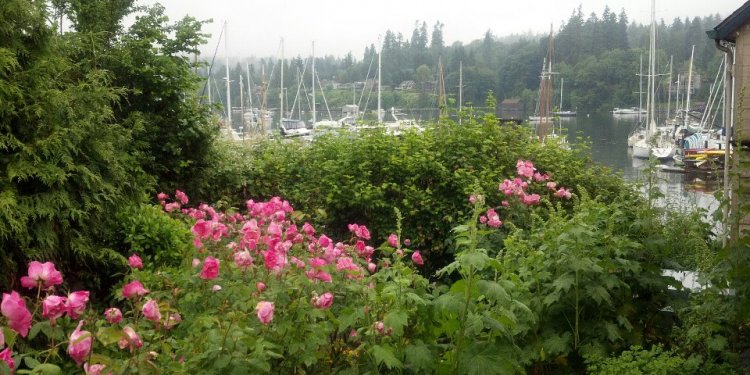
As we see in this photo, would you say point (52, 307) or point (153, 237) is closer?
point (52, 307)

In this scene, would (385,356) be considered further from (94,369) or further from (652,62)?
(652,62)

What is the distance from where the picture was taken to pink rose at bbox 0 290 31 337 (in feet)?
4.96

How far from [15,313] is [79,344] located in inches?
6.7

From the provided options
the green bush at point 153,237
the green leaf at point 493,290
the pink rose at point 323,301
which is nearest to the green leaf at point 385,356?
the pink rose at point 323,301

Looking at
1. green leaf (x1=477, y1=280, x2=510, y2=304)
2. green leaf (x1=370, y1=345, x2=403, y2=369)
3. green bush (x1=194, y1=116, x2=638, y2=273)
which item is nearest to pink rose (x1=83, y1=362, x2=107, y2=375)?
green leaf (x1=370, y1=345, x2=403, y2=369)

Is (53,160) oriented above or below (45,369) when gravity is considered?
above

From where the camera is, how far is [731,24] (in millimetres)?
5832

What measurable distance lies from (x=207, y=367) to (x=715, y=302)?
235cm

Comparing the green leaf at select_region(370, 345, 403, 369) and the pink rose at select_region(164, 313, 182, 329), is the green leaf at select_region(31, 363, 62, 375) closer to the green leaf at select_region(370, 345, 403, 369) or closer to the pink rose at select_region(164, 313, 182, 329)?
the pink rose at select_region(164, 313, 182, 329)

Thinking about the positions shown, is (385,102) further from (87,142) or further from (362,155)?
(87,142)

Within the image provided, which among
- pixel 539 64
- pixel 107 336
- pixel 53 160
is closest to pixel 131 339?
pixel 107 336

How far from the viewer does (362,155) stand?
6.70m

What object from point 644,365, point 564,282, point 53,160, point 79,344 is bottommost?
point 644,365

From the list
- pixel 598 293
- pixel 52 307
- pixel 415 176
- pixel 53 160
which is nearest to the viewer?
pixel 52 307
